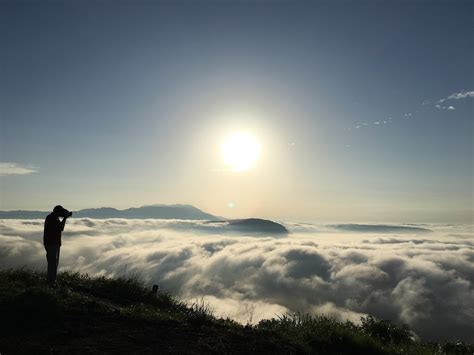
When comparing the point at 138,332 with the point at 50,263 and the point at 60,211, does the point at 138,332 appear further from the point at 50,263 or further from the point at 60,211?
the point at 60,211

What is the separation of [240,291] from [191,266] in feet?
104

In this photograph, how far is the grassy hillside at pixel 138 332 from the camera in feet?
22.2

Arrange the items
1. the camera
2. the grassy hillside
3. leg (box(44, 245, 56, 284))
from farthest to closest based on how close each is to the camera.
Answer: the camera, leg (box(44, 245, 56, 284)), the grassy hillside

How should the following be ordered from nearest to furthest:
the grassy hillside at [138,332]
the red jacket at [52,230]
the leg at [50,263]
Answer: the grassy hillside at [138,332] → the leg at [50,263] → the red jacket at [52,230]

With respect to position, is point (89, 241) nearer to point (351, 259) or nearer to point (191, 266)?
point (191, 266)

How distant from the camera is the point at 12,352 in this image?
5.89m

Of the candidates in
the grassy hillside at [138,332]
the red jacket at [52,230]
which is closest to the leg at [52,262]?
the red jacket at [52,230]

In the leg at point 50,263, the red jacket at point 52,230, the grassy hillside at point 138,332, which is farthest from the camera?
the red jacket at point 52,230

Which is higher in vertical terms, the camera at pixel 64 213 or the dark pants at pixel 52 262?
the camera at pixel 64 213

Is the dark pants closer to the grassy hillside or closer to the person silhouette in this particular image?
the person silhouette

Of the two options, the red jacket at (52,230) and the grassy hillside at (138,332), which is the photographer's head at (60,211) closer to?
the red jacket at (52,230)

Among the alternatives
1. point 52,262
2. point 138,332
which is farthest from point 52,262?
point 138,332

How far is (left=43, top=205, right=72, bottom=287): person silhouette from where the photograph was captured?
11851 millimetres

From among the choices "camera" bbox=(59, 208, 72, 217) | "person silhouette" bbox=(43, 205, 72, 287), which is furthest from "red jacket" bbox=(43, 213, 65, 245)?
"camera" bbox=(59, 208, 72, 217)
